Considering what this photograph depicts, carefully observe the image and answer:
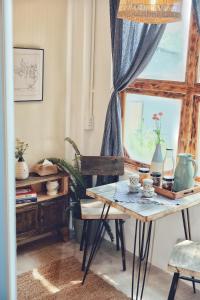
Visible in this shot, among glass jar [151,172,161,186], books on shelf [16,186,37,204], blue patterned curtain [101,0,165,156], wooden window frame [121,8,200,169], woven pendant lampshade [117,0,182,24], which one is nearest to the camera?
woven pendant lampshade [117,0,182,24]

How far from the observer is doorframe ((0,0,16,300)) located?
2.95 feet

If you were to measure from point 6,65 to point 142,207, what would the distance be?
1293 mm

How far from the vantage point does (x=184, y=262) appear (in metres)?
1.91

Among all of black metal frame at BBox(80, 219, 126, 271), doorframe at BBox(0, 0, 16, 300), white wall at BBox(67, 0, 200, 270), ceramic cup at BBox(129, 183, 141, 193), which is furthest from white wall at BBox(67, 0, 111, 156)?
doorframe at BBox(0, 0, 16, 300)

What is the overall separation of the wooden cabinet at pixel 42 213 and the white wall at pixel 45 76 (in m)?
0.27

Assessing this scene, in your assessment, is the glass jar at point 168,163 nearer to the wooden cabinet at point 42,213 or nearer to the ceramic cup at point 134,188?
the ceramic cup at point 134,188

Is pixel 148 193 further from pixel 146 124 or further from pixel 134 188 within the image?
pixel 146 124

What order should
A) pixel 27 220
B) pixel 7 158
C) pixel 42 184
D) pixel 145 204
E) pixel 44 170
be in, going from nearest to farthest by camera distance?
pixel 7 158, pixel 145 204, pixel 27 220, pixel 44 170, pixel 42 184

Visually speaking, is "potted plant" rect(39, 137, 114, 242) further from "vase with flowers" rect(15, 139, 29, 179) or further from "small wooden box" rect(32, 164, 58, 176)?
"vase with flowers" rect(15, 139, 29, 179)

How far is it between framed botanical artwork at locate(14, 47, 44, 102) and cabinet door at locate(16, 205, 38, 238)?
86 centimetres

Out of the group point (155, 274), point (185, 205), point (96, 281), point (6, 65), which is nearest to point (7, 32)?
point (6, 65)

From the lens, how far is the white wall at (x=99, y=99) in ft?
8.76

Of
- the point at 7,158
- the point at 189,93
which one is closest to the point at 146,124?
the point at 189,93

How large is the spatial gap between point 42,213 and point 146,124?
1079 mm
